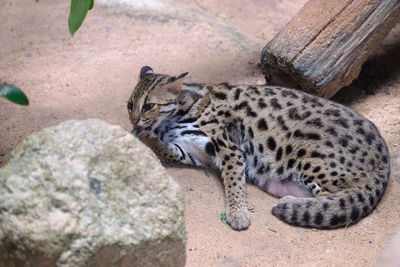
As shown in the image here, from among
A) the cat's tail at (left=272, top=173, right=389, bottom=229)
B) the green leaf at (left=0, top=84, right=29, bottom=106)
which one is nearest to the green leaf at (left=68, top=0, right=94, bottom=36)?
the green leaf at (left=0, top=84, right=29, bottom=106)

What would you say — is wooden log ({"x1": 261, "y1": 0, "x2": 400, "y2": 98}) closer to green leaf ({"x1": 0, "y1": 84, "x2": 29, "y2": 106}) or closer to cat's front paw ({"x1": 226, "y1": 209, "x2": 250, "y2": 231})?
cat's front paw ({"x1": 226, "y1": 209, "x2": 250, "y2": 231})

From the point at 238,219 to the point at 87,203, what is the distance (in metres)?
1.79

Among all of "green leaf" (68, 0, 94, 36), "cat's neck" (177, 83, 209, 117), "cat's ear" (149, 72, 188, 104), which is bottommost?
"cat's neck" (177, 83, 209, 117)

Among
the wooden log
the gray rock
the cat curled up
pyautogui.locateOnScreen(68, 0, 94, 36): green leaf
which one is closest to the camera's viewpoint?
the gray rock

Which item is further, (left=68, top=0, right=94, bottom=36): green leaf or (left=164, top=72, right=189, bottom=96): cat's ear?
(left=164, top=72, right=189, bottom=96): cat's ear

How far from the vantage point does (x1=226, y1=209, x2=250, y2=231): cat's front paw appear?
12.6ft

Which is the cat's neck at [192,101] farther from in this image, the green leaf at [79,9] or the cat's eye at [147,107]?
the green leaf at [79,9]

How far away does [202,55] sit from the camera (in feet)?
20.5

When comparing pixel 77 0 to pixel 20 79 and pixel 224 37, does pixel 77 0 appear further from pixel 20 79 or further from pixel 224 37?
pixel 224 37

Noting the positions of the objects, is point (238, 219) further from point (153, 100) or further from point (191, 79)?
point (191, 79)

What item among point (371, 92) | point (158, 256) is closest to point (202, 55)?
point (371, 92)

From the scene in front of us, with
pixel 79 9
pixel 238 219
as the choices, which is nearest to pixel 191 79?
pixel 238 219

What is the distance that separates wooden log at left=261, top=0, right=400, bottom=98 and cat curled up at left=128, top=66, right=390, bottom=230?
1.54 feet

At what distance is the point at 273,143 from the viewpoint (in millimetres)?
4473
